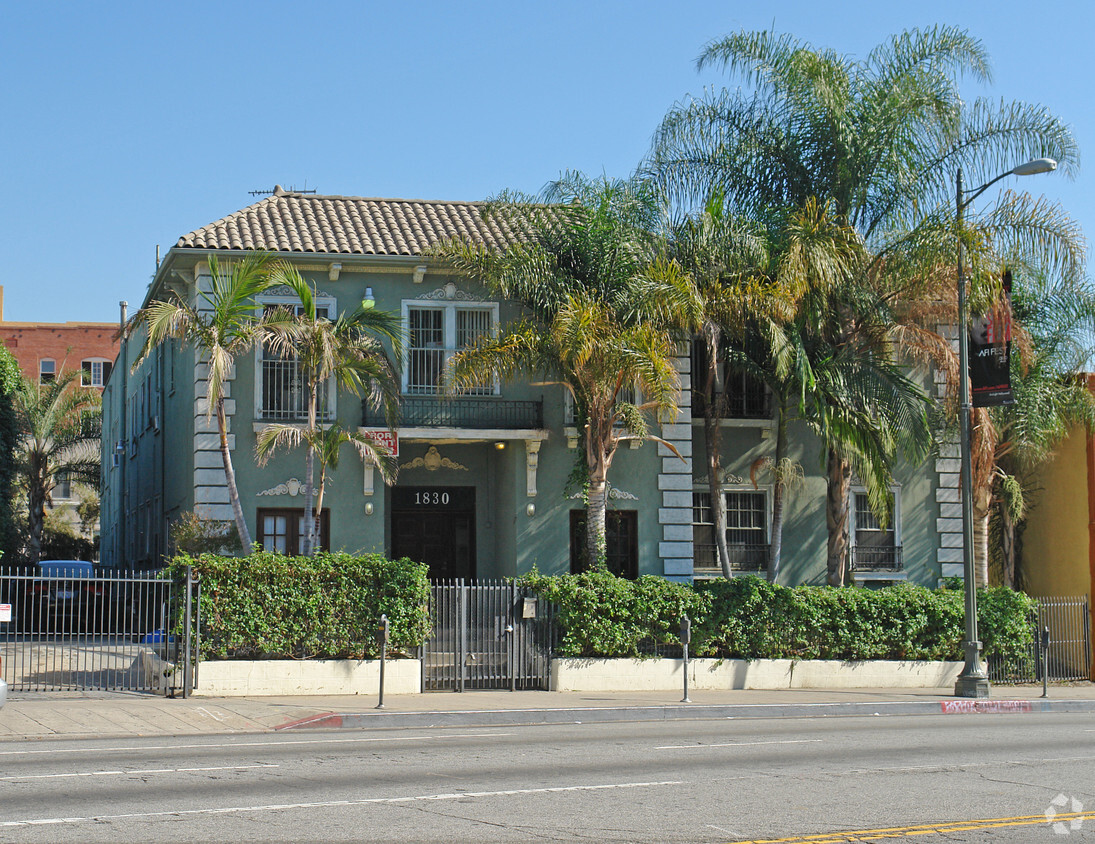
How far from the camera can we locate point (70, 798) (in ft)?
29.9

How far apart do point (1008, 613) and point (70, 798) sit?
19.1 m

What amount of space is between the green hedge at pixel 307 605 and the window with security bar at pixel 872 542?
35.3ft

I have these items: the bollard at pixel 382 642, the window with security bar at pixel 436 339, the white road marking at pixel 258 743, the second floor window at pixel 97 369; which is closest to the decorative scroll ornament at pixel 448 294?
the window with security bar at pixel 436 339

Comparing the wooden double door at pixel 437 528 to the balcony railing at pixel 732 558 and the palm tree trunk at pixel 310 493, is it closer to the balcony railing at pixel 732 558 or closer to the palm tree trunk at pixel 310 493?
the palm tree trunk at pixel 310 493

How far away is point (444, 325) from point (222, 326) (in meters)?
5.09

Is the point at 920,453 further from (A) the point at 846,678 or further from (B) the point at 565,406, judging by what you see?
(B) the point at 565,406

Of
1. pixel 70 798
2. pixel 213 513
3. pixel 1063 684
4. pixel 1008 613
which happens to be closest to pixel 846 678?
pixel 1008 613

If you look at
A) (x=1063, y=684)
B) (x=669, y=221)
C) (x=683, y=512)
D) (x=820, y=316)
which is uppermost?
(x=669, y=221)

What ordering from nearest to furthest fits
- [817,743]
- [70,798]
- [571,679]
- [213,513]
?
[70,798] → [817,743] → [571,679] → [213,513]

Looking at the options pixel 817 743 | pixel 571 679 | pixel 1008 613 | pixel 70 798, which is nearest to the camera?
pixel 70 798

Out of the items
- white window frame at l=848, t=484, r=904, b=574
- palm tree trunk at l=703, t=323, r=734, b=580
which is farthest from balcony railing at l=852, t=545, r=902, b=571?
palm tree trunk at l=703, t=323, r=734, b=580

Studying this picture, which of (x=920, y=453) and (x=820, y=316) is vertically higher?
(x=820, y=316)

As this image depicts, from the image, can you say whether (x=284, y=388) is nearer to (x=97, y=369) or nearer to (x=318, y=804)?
(x=318, y=804)

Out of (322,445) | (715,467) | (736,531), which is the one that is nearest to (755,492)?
(736,531)
